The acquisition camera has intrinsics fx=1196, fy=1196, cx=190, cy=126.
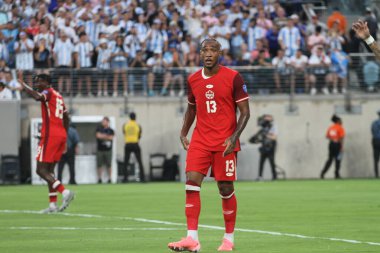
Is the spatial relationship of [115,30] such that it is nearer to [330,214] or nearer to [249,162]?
[249,162]

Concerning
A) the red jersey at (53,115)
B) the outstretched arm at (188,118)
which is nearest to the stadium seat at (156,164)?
the red jersey at (53,115)

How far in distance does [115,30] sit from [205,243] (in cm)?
2362

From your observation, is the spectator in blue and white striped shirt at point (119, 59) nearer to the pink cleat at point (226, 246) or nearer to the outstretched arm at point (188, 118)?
the outstretched arm at point (188, 118)

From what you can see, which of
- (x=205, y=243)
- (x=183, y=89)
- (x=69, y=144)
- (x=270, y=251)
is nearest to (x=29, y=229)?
(x=205, y=243)

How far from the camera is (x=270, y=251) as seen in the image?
1330cm

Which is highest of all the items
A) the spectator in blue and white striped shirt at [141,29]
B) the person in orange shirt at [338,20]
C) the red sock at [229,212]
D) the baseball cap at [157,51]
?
the person in orange shirt at [338,20]

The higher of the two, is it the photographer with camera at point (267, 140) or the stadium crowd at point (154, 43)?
the stadium crowd at point (154, 43)

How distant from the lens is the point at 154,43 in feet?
125

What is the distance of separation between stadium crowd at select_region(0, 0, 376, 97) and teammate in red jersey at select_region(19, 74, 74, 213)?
15.3 m

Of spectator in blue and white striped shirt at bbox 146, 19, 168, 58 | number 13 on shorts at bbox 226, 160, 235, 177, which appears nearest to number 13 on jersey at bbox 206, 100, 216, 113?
number 13 on shorts at bbox 226, 160, 235, 177

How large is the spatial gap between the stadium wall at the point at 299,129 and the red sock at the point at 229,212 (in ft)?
85.4

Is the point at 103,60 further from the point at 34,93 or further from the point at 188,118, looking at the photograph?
the point at 188,118

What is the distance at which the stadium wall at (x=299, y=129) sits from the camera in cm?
3994

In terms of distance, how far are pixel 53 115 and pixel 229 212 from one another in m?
8.55
